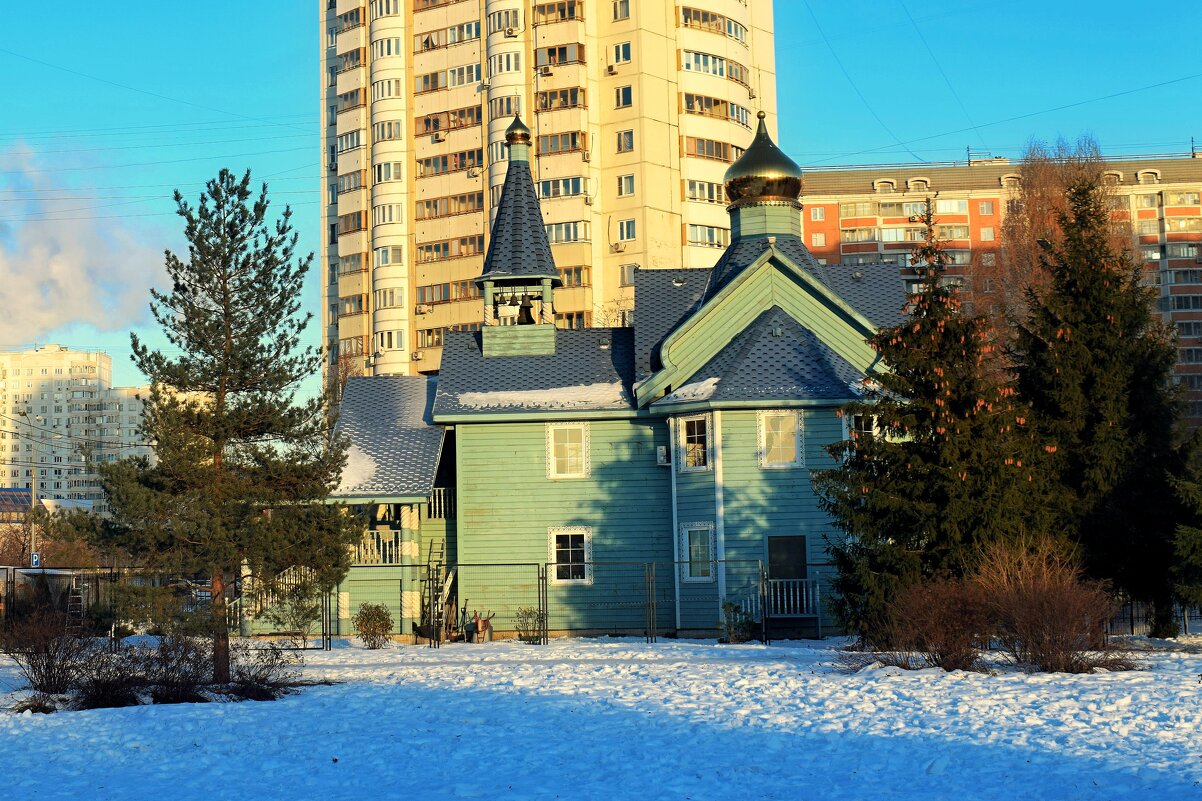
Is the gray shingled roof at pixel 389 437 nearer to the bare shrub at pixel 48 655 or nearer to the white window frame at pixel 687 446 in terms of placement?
the white window frame at pixel 687 446

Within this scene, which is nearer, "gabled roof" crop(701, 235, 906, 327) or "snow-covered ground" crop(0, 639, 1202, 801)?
"snow-covered ground" crop(0, 639, 1202, 801)

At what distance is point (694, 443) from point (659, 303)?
193 inches

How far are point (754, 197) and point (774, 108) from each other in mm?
52661

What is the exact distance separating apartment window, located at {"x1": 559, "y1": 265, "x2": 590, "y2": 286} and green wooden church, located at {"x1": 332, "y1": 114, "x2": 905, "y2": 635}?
4192cm

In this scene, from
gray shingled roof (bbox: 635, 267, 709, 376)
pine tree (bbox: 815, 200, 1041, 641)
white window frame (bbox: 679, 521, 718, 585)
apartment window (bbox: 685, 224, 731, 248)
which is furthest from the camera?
apartment window (bbox: 685, 224, 731, 248)

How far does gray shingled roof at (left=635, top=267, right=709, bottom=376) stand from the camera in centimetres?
3419

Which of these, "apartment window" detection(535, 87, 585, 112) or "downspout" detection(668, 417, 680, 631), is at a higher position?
"apartment window" detection(535, 87, 585, 112)

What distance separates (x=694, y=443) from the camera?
32.0 metres

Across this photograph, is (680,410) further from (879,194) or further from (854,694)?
(879,194)

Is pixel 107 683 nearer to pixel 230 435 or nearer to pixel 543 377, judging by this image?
pixel 230 435

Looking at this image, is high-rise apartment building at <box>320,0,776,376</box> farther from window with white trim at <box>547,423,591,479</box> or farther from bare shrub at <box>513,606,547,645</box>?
bare shrub at <box>513,606,547,645</box>

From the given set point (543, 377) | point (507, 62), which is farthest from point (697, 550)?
point (507, 62)

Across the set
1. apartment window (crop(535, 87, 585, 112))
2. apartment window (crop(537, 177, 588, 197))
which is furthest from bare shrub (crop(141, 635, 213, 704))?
apartment window (crop(535, 87, 585, 112))

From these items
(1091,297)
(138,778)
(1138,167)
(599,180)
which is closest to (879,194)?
(1138,167)
